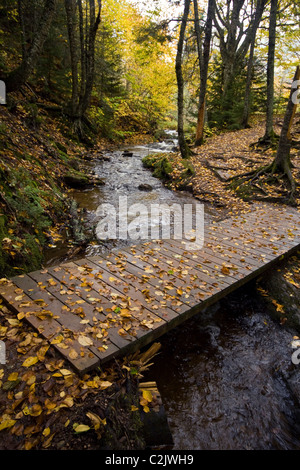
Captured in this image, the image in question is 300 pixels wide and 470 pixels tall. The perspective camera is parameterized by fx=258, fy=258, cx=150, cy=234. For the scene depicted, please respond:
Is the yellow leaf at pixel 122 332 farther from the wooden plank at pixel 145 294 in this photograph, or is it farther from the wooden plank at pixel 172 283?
the wooden plank at pixel 172 283

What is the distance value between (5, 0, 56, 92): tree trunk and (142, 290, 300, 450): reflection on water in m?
8.13

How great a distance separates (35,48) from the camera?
712 centimetres

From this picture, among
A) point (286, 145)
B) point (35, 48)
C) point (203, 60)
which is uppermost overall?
point (203, 60)

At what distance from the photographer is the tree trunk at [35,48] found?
686cm

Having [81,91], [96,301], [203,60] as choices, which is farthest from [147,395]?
[81,91]

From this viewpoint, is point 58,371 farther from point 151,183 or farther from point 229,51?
point 229,51

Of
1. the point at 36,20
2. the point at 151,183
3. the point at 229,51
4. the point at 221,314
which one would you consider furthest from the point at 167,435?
the point at 229,51

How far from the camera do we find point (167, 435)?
2379 millimetres

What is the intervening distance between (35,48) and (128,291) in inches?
296

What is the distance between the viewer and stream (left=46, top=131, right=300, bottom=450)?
8.83 feet

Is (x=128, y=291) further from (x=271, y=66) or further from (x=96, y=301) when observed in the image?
(x=271, y=66)

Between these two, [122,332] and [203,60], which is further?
[203,60]

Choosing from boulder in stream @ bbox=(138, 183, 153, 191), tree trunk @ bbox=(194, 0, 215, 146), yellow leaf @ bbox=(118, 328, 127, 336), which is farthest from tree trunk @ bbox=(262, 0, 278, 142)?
yellow leaf @ bbox=(118, 328, 127, 336)
